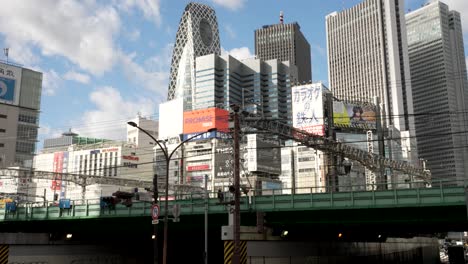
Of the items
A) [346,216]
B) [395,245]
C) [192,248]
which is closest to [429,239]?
[395,245]

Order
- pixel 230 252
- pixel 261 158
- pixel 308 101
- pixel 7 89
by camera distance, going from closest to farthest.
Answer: pixel 230 252
pixel 7 89
pixel 308 101
pixel 261 158

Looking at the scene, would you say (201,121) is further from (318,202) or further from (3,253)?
(318,202)

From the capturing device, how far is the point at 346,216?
41.7 m

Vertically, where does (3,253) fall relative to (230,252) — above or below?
below

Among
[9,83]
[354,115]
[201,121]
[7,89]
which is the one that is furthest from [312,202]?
[9,83]

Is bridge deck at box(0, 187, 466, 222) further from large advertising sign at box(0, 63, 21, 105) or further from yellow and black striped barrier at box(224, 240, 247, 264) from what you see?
large advertising sign at box(0, 63, 21, 105)

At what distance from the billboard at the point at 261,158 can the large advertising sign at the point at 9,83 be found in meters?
83.7

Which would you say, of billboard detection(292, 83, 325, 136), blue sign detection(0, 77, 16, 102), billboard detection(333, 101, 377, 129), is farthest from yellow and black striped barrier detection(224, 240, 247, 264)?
blue sign detection(0, 77, 16, 102)

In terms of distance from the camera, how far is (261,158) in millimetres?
183000

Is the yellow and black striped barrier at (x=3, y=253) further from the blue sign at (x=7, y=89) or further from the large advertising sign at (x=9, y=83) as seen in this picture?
the blue sign at (x=7, y=89)

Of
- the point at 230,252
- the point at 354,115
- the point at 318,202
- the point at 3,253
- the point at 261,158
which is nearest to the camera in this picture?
the point at 230,252

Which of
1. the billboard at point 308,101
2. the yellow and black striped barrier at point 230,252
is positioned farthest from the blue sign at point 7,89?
the yellow and black striped barrier at point 230,252

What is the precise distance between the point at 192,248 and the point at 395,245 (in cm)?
3979

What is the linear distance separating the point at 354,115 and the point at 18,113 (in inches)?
4789
